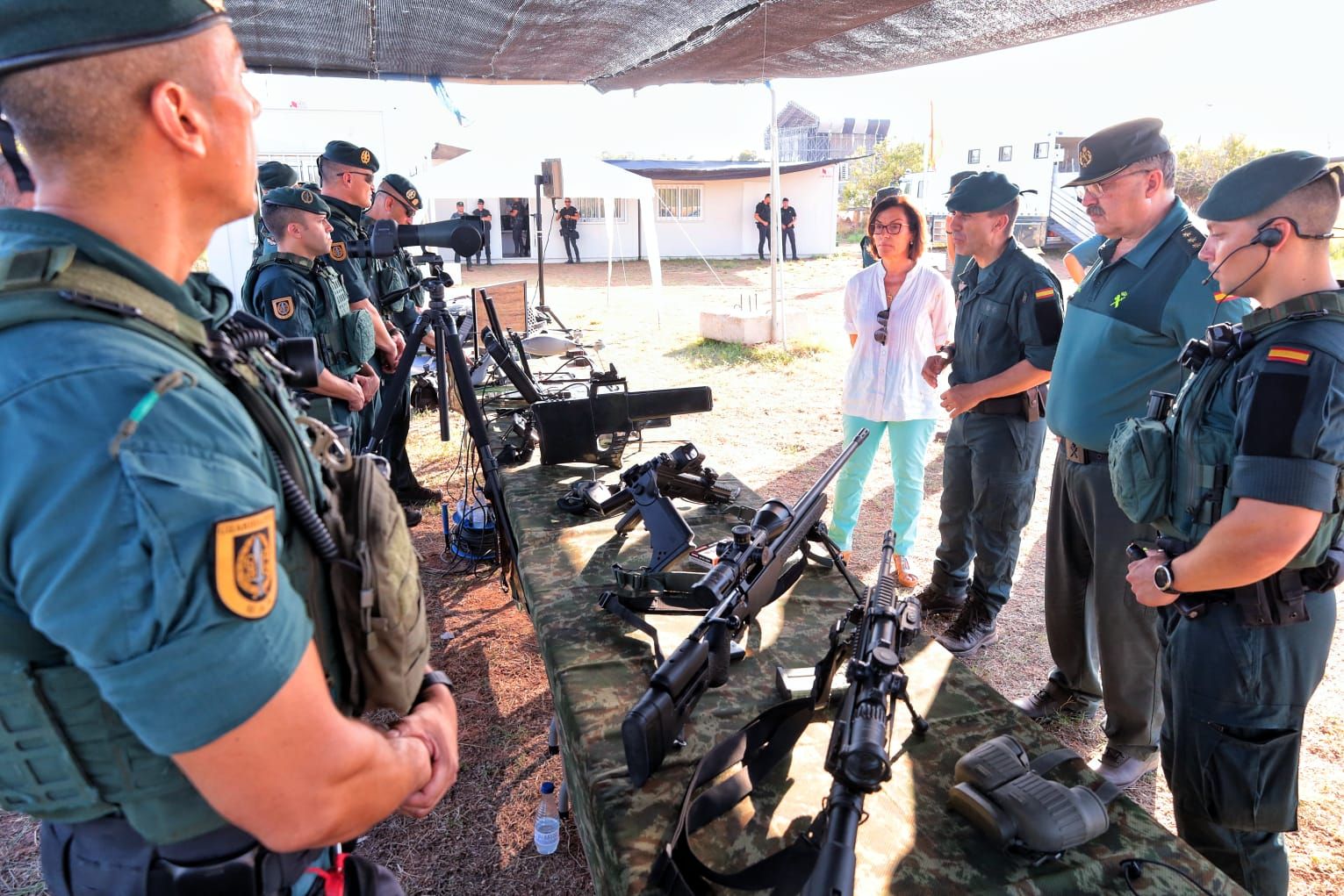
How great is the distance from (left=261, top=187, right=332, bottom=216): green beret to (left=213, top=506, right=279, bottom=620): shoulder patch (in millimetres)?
3683

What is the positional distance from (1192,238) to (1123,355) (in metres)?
0.44

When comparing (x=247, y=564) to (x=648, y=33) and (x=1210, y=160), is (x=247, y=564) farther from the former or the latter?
(x=1210, y=160)

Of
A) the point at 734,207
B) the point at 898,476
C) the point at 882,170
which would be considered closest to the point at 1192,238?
the point at 898,476

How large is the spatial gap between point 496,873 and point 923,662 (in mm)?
1566

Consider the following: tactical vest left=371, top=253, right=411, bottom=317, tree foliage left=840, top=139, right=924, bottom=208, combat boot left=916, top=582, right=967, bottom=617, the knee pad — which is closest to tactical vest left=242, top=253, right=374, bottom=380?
tactical vest left=371, top=253, right=411, bottom=317

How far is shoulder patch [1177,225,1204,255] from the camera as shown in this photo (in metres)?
2.58

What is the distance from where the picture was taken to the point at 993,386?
3.52 m

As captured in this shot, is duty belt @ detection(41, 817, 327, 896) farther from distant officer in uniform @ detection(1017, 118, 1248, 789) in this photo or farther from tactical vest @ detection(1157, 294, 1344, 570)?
distant officer in uniform @ detection(1017, 118, 1248, 789)

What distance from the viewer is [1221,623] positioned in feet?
6.39

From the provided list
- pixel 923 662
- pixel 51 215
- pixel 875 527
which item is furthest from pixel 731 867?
pixel 875 527

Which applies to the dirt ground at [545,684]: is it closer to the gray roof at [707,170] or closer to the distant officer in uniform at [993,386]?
the distant officer in uniform at [993,386]

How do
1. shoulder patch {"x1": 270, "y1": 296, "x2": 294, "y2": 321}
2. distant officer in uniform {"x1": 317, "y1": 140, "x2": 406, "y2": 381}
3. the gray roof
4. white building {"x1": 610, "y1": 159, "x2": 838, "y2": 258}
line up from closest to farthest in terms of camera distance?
shoulder patch {"x1": 270, "y1": 296, "x2": 294, "y2": 321}
distant officer in uniform {"x1": 317, "y1": 140, "x2": 406, "y2": 381}
the gray roof
white building {"x1": 610, "y1": 159, "x2": 838, "y2": 258}

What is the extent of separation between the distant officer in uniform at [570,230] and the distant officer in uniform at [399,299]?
741 inches

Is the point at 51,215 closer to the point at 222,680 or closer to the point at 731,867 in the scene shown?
the point at 222,680
